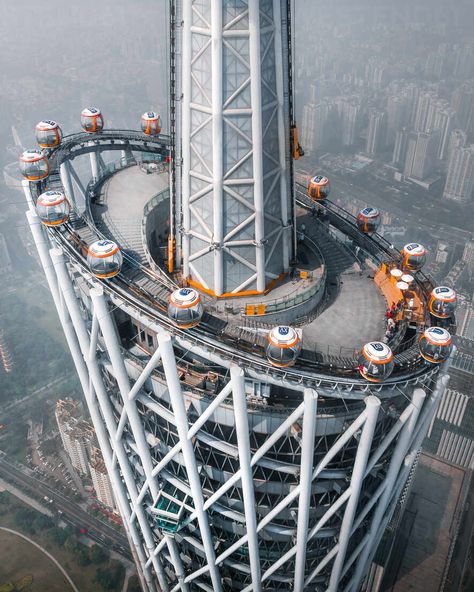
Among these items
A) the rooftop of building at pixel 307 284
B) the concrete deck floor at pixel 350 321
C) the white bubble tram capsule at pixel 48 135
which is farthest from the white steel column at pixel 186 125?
the white bubble tram capsule at pixel 48 135

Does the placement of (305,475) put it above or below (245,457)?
below

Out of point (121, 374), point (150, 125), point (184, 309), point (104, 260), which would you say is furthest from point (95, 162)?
point (184, 309)

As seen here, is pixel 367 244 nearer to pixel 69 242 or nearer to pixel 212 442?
pixel 212 442

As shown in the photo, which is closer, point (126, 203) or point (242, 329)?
point (242, 329)

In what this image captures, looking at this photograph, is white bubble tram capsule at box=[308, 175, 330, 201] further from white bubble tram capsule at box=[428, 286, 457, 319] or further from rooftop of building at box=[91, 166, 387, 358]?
white bubble tram capsule at box=[428, 286, 457, 319]

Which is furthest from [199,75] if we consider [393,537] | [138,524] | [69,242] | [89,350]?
[393,537]

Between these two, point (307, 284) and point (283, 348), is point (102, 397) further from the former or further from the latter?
point (307, 284)

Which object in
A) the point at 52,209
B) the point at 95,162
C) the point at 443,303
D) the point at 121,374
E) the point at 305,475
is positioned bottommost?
the point at 305,475
